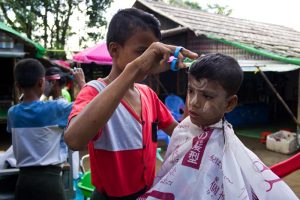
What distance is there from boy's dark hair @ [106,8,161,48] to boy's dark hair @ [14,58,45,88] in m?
1.06

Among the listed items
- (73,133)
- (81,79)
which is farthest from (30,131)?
(73,133)

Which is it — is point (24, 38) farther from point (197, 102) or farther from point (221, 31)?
point (197, 102)

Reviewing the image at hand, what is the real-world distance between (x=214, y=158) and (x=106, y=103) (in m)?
0.46

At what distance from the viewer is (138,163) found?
4.37ft

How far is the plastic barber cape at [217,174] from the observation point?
1.15m

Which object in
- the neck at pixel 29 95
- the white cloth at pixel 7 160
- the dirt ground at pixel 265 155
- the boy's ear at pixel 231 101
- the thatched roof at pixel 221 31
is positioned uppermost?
the thatched roof at pixel 221 31

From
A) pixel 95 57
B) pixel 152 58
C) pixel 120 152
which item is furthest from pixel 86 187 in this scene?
pixel 95 57

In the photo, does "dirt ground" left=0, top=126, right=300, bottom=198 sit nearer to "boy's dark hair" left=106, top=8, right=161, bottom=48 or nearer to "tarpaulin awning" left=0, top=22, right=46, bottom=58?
"tarpaulin awning" left=0, top=22, right=46, bottom=58

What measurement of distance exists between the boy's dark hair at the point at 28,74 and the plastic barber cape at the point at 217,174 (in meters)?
1.34

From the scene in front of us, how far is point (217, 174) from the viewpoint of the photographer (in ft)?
3.90

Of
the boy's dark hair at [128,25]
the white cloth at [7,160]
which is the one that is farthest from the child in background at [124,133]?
the white cloth at [7,160]

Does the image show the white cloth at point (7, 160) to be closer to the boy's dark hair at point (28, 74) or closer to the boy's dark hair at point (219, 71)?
the boy's dark hair at point (28, 74)

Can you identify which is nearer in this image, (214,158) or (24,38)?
Answer: (214,158)

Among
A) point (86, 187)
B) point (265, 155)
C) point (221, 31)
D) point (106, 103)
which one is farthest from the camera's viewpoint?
point (221, 31)
